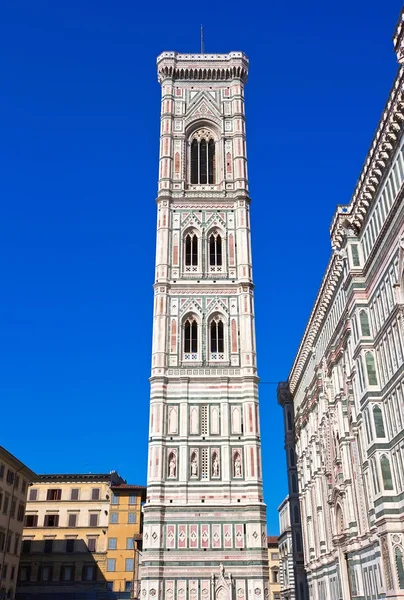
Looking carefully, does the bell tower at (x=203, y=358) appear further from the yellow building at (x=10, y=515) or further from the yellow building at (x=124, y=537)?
the yellow building at (x=124, y=537)

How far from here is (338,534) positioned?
33125 millimetres

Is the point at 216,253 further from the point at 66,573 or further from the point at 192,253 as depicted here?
the point at 66,573

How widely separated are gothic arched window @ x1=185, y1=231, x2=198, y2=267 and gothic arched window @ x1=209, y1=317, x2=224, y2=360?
16.3 ft

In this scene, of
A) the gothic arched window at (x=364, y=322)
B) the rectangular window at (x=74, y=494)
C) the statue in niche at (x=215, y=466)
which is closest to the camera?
the gothic arched window at (x=364, y=322)

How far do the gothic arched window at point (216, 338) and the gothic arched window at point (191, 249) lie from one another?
4970 mm

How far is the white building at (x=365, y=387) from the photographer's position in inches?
936

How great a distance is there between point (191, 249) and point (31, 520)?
31.0 m

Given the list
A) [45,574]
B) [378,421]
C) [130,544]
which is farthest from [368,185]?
[45,574]

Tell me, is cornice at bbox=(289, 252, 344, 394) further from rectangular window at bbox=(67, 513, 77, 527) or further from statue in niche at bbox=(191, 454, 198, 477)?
rectangular window at bbox=(67, 513, 77, 527)

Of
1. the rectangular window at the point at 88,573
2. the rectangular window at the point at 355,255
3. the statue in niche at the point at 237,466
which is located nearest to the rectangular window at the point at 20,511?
the rectangular window at the point at 88,573

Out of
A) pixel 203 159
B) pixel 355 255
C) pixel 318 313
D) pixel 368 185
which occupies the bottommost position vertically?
pixel 355 255

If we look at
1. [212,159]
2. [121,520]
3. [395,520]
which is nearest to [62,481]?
[121,520]

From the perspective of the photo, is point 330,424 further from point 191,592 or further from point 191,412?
point 191,592

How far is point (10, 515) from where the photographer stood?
5025cm
